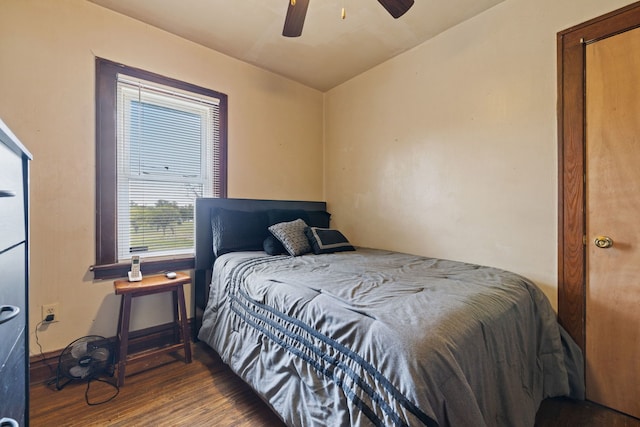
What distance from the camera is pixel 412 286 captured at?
1432mm

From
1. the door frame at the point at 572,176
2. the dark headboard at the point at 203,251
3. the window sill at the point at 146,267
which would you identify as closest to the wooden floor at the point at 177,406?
the door frame at the point at 572,176

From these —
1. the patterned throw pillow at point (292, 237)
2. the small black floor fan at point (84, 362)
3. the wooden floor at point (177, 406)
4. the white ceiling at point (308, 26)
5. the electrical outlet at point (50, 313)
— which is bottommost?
the wooden floor at point (177, 406)

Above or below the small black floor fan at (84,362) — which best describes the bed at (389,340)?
above


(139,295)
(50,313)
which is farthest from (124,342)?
(50,313)

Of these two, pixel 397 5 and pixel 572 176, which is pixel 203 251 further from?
pixel 572 176

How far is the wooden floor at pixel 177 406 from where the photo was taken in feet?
4.88

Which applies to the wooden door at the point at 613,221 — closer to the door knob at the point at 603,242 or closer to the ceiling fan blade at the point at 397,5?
the door knob at the point at 603,242

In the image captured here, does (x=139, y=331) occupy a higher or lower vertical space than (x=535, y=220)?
lower

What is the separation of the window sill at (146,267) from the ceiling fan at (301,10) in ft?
6.27

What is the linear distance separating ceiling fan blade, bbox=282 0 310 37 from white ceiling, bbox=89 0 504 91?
501 millimetres

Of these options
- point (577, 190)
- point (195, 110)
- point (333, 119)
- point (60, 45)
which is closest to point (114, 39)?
point (60, 45)

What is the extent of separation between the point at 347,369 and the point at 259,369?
662mm

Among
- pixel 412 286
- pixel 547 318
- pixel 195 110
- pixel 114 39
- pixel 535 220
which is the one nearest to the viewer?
pixel 412 286

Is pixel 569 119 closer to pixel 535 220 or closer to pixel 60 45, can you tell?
pixel 535 220
